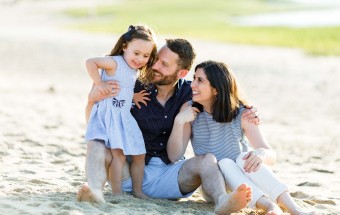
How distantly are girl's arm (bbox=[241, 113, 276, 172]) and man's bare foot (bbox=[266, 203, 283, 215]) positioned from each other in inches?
10.2

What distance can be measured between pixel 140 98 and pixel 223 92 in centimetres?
59

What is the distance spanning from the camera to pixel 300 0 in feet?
225

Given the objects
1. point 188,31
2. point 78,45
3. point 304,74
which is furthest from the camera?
point 188,31

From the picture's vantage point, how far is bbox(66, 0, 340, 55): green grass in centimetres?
2491

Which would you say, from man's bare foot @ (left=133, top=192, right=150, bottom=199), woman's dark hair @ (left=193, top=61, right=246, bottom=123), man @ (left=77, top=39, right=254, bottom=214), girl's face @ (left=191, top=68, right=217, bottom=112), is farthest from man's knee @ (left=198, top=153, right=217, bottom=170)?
man's bare foot @ (left=133, top=192, right=150, bottom=199)

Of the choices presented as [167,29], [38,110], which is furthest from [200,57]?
[167,29]

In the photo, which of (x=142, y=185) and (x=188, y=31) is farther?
(x=188, y=31)

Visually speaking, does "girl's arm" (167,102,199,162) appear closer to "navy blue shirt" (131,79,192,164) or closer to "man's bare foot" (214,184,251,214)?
"navy blue shirt" (131,79,192,164)

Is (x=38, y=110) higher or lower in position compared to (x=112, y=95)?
lower

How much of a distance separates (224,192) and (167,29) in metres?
27.4

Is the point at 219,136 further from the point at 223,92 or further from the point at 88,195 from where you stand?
the point at 88,195

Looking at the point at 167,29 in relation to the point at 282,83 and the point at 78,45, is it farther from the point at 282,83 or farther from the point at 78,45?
the point at 282,83

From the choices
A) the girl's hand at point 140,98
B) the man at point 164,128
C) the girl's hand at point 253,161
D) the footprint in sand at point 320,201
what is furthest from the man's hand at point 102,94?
the footprint in sand at point 320,201

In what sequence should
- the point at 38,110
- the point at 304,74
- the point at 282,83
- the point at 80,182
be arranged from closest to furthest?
the point at 80,182
the point at 38,110
the point at 282,83
the point at 304,74
